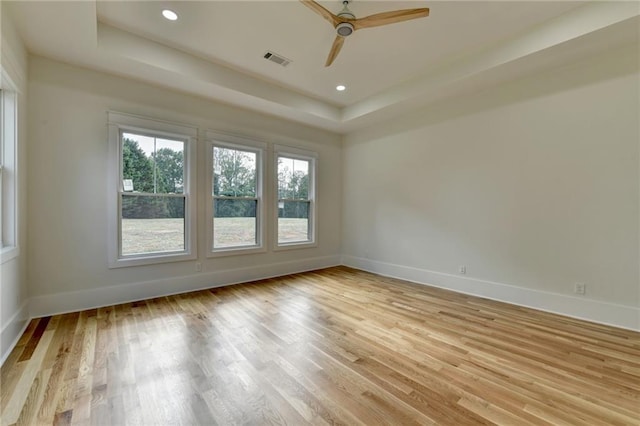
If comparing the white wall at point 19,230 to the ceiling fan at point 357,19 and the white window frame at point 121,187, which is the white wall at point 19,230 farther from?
the ceiling fan at point 357,19

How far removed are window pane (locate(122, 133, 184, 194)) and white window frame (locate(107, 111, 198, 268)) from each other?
0.22 feet

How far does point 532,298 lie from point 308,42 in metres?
4.24

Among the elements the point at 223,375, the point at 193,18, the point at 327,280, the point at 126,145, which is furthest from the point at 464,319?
the point at 126,145

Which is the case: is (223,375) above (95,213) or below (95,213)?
below

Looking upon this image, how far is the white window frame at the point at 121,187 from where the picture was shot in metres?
3.48

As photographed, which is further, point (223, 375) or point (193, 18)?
point (193, 18)

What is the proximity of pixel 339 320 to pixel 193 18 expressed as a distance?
11.8ft

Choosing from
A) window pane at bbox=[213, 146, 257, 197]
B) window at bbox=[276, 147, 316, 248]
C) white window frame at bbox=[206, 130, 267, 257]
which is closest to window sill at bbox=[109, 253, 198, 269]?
white window frame at bbox=[206, 130, 267, 257]

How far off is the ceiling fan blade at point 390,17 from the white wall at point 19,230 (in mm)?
3017

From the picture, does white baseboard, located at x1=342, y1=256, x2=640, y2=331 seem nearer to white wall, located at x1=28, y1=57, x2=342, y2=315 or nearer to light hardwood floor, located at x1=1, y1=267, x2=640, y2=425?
light hardwood floor, located at x1=1, y1=267, x2=640, y2=425

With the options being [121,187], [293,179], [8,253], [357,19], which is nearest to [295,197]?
[293,179]

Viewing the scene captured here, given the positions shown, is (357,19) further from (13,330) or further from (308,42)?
(13,330)

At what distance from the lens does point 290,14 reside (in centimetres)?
281

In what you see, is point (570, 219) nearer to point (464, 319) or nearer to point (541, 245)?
point (541, 245)
